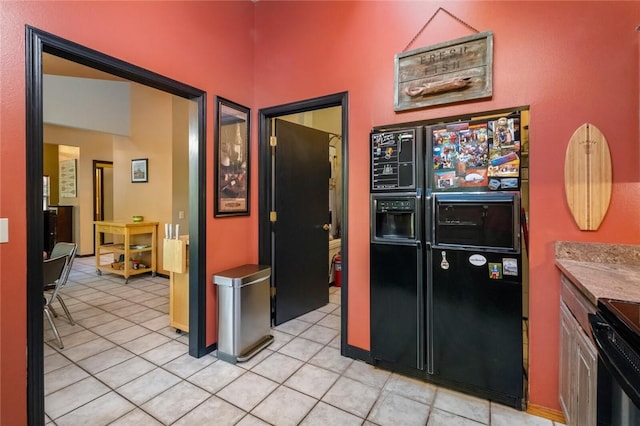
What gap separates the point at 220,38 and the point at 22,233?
212 cm

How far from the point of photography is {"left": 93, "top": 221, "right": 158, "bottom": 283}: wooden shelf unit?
4.73m

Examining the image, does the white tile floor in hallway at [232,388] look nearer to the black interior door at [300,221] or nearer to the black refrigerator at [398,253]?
the black refrigerator at [398,253]

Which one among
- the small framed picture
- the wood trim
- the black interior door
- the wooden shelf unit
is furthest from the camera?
the small framed picture

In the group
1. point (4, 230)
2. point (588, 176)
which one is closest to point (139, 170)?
point (4, 230)

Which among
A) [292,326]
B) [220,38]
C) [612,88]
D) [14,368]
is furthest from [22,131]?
[612,88]

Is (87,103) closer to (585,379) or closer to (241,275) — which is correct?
(241,275)

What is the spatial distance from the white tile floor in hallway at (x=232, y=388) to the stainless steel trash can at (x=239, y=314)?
97mm

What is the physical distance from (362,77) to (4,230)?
2472 millimetres

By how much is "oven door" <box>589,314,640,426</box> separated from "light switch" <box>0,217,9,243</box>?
8.53 ft

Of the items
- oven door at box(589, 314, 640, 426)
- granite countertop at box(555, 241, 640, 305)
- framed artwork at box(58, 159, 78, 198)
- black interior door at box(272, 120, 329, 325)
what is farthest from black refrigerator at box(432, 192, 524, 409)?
framed artwork at box(58, 159, 78, 198)

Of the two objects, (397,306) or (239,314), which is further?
(239,314)

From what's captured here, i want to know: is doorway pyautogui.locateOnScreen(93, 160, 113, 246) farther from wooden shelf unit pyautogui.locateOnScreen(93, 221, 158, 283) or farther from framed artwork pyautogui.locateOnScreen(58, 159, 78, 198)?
wooden shelf unit pyautogui.locateOnScreen(93, 221, 158, 283)

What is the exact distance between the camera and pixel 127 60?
6.43ft

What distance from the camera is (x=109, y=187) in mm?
7895
